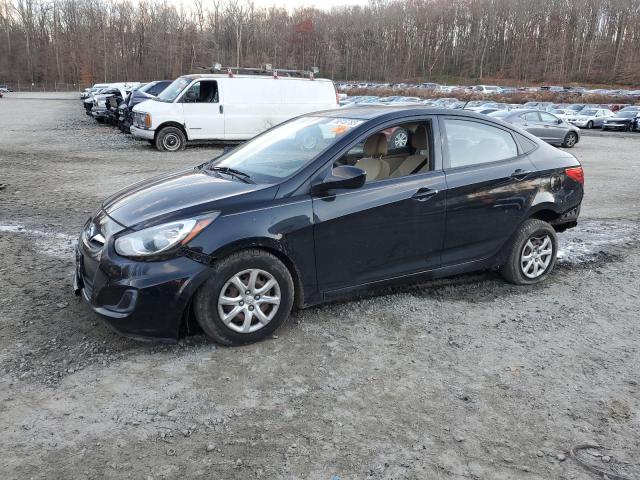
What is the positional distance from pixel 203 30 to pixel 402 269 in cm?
11170

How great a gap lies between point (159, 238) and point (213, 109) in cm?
1221

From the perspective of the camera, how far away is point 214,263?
368 cm

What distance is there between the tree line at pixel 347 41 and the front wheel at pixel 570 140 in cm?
7896

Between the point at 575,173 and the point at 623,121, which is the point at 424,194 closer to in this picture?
the point at 575,173

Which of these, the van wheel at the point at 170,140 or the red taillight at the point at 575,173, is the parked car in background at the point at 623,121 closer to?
the van wheel at the point at 170,140

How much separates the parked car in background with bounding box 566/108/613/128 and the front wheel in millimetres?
14366

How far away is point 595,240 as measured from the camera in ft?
22.6

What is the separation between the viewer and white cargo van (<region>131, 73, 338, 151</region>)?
15.0 meters

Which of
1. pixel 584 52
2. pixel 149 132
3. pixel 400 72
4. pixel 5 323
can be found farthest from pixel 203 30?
pixel 5 323

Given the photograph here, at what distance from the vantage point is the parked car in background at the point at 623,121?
103 feet

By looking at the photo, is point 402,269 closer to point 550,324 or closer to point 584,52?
point 550,324

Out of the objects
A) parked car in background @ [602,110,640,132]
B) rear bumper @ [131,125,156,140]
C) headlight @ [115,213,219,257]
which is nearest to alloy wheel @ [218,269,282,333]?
headlight @ [115,213,219,257]

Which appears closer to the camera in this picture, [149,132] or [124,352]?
[124,352]

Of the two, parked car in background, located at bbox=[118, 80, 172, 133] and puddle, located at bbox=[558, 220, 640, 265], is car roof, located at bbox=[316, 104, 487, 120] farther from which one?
parked car in background, located at bbox=[118, 80, 172, 133]
